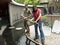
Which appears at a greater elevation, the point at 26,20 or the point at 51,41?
the point at 26,20

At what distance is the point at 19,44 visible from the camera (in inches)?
423

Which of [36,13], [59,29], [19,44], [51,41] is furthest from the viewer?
[59,29]

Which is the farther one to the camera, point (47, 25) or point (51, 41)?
point (47, 25)

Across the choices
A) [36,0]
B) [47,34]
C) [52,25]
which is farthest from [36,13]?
[36,0]

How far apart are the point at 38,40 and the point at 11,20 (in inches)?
535

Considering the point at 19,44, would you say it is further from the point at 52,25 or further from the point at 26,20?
the point at 52,25

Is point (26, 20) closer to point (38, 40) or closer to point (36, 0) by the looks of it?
point (38, 40)

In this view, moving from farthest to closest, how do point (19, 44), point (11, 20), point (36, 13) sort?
point (11, 20), point (19, 44), point (36, 13)

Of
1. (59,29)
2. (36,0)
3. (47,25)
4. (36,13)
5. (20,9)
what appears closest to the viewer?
(36,13)

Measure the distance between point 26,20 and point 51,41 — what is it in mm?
1629

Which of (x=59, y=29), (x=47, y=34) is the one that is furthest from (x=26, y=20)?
(x=59, y=29)

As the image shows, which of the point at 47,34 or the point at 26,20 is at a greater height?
the point at 26,20

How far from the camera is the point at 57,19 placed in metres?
13.5

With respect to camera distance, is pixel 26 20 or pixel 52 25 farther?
pixel 52 25
